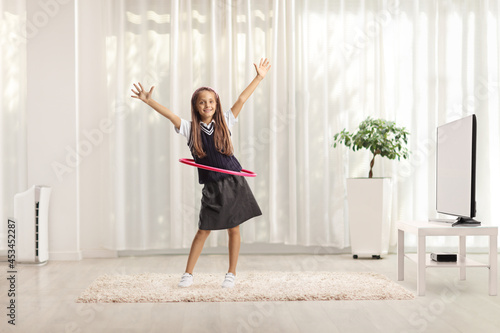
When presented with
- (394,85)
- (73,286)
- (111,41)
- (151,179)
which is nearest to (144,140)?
(151,179)

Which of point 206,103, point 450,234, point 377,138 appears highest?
point 206,103

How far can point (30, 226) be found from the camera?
431 cm

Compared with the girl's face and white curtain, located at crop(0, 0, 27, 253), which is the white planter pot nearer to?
the girl's face

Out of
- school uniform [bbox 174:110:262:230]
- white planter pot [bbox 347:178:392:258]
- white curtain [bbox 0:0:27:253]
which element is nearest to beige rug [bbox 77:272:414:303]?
school uniform [bbox 174:110:262:230]

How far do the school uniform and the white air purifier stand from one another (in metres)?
1.63

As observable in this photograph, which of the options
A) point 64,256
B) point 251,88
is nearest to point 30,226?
point 64,256

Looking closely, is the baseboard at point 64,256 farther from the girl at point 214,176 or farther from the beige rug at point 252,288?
the girl at point 214,176

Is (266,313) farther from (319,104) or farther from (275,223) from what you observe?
(319,104)

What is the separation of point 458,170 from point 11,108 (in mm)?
3541

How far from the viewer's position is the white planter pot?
→ 4.52 metres

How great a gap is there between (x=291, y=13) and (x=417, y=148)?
1.61 m

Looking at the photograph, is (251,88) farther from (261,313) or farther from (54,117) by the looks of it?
(54,117)

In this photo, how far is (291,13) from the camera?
4.77m

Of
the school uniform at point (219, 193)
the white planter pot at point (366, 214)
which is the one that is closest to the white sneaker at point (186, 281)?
the school uniform at point (219, 193)
